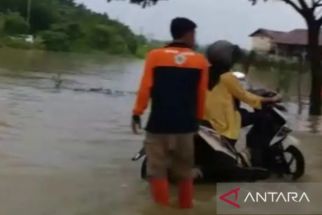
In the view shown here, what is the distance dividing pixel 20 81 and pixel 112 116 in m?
8.04

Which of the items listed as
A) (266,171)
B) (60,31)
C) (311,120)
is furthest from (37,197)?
(60,31)

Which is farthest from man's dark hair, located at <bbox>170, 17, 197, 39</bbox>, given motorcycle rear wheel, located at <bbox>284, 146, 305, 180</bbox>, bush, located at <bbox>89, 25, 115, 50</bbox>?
bush, located at <bbox>89, 25, 115, 50</bbox>

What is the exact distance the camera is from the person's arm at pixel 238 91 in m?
6.94

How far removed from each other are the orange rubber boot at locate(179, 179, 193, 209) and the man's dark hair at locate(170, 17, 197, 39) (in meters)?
1.23

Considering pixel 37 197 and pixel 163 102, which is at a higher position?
pixel 163 102

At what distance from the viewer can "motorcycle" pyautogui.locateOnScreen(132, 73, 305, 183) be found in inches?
273

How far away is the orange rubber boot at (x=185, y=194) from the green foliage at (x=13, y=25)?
65.2 m

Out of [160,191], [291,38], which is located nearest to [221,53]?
[160,191]

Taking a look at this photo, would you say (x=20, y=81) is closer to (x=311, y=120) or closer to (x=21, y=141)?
(x=311, y=120)

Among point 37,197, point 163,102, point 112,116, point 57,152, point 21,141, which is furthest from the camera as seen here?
point 112,116

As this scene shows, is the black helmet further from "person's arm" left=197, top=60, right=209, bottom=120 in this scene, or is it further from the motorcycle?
"person's arm" left=197, top=60, right=209, bottom=120

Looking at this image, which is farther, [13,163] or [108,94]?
[108,94]

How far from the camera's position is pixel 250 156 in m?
7.53

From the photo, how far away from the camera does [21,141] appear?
32.2 feet
